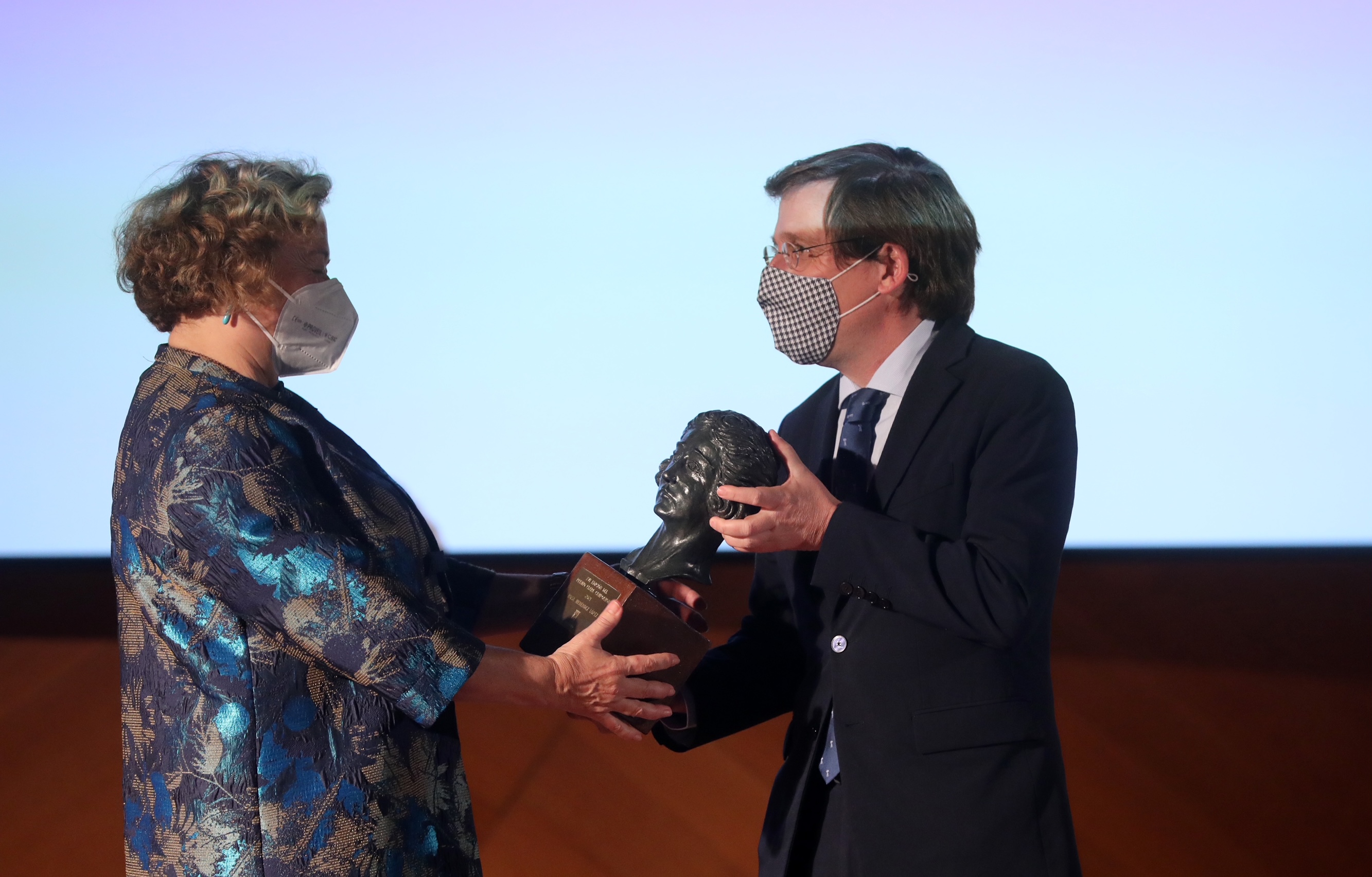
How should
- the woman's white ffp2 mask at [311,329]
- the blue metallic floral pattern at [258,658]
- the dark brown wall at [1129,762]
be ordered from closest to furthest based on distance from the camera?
the blue metallic floral pattern at [258,658] → the woman's white ffp2 mask at [311,329] → the dark brown wall at [1129,762]

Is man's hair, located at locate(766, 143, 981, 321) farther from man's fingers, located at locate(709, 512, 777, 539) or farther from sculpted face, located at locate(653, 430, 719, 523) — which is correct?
man's fingers, located at locate(709, 512, 777, 539)

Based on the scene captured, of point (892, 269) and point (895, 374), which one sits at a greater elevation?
point (892, 269)

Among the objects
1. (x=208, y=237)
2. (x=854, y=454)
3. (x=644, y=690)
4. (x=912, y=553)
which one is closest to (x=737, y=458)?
(x=854, y=454)

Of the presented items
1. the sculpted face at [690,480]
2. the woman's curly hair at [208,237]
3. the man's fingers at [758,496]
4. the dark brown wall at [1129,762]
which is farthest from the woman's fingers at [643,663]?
the dark brown wall at [1129,762]

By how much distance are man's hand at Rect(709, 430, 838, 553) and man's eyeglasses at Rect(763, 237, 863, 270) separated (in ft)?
1.74

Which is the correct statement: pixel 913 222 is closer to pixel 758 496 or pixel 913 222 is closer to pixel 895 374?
pixel 895 374

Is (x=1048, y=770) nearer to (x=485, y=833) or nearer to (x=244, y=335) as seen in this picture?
(x=244, y=335)

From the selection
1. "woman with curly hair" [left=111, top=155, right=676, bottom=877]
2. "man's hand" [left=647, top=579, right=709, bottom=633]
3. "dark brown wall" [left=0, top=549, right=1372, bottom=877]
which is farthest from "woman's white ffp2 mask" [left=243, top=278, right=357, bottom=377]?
"dark brown wall" [left=0, top=549, right=1372, bottom=877]

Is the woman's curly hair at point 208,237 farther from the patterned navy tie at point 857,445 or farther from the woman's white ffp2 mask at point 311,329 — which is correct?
the patterned navy tie at point 857,445

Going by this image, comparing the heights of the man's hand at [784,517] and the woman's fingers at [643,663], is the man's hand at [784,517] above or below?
above

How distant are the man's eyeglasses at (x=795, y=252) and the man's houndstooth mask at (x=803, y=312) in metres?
0.02

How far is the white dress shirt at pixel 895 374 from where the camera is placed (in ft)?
6.72

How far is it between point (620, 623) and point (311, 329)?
787 mm

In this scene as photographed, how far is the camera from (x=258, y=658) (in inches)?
64.9
